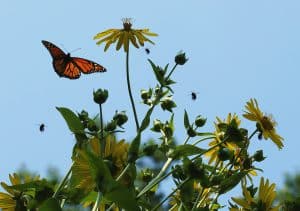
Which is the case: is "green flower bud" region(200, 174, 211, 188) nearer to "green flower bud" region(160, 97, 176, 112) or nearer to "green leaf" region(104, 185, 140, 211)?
"green leaf" region(104, 185, 140, 211)

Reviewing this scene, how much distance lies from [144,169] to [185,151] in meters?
0.55

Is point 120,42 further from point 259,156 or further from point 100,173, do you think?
point 100,173

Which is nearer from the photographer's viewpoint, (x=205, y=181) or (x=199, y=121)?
(x=205, y=181)

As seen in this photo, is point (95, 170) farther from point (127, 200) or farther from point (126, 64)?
point (126, 64)

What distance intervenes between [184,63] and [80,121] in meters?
0.83

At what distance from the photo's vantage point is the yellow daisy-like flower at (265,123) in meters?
3.17

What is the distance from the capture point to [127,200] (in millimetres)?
2229

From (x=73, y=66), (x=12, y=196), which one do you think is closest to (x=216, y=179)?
(x=12, y=196)

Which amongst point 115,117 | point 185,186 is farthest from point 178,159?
point 115,117

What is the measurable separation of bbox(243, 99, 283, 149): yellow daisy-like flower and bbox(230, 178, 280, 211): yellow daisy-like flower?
322mm

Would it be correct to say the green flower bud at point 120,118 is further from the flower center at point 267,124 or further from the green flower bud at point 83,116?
the flower center at point 267,124

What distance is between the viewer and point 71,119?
8.21 ft

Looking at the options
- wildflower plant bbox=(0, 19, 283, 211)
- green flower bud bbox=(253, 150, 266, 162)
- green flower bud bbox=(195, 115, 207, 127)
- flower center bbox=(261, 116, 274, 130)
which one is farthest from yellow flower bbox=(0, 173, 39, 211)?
flower center bbox=(261, 116, 274, 130)

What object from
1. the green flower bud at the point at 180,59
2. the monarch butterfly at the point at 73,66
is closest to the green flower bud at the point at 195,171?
the green flower bud at the point at 180,59
